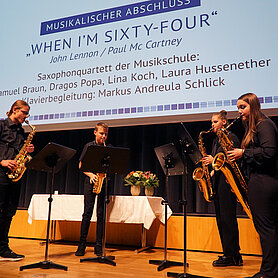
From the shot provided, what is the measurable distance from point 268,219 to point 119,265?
1731 mm

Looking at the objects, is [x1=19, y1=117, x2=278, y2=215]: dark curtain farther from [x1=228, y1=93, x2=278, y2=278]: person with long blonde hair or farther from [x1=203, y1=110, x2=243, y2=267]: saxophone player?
[x1=228, y1=93, x2=278, y2=278]: person with long blonde hair

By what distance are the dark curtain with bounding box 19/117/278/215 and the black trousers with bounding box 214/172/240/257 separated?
1.39 metres

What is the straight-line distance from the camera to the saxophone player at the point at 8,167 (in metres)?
3.65

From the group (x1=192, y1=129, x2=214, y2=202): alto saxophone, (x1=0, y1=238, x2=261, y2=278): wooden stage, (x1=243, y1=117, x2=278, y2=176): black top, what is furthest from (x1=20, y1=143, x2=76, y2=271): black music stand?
(x1=243, y1=117, x2=278, y2=176): black top

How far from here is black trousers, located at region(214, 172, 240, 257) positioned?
364cm

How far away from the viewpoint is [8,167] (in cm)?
360

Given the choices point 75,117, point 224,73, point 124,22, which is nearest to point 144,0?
point 124,22

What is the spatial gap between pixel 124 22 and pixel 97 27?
46 centimetres

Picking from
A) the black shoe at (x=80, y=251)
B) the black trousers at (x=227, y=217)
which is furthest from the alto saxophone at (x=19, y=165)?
the black trousers at (x=227, y=217)

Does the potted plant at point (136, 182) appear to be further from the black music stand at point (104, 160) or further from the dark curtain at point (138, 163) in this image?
the black music stand at point (104, 160)

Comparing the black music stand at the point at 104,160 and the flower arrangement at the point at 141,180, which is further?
the flower arrangement at the point at 141,180

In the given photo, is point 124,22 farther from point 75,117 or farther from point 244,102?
point 244,102

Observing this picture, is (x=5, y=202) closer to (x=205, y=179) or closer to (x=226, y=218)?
(x=205, y=179)

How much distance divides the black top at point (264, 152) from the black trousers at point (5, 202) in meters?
2.51
